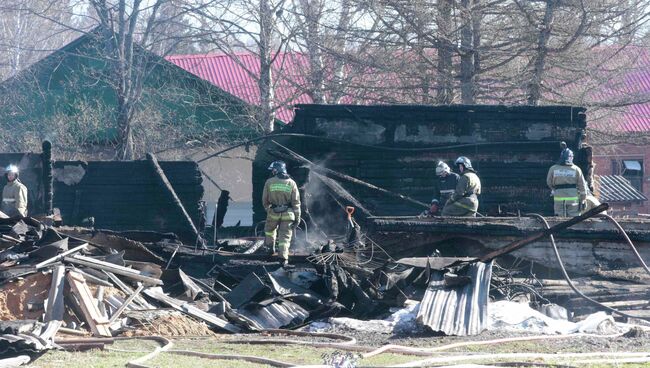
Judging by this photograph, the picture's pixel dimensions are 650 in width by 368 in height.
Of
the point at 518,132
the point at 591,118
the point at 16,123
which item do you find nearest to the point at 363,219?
the point at 518,132

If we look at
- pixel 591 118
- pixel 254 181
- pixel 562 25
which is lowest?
pixel 254 181

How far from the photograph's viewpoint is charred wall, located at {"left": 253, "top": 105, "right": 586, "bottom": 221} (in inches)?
735

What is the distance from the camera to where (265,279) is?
40.6 feet

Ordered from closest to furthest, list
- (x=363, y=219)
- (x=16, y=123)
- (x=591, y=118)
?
1. (x=363, y=219)
2. (x=591, y=118)
3. (x=16, y=123)

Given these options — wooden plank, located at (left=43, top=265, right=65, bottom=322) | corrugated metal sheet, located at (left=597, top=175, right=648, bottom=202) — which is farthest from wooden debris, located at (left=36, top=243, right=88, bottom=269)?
corrugated metal sheet, located at (left=597, top=175, right=648, bottom=202)

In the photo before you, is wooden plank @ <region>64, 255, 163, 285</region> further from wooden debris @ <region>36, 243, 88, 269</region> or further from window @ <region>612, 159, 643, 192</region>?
window @ <region>612, 159, 643, 192</region>

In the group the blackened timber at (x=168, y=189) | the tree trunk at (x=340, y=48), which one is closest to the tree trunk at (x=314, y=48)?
the tree trunk at (x=340, y=48)

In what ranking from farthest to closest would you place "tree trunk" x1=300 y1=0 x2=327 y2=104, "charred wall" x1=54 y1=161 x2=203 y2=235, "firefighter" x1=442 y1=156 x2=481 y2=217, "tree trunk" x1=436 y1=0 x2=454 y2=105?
1. "tree trunk" x1=300 y1=0 x2=327 y2=104
2. "tree trunk" x1=436 y1=0 x2=454 y2=105
3. "charred wall" x1=54 y1=161 x2=203 y2=235
4. "firefighter" x1=442 y1=156 x2=481 y2=217

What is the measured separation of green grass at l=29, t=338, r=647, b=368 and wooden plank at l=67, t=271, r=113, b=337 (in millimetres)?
597

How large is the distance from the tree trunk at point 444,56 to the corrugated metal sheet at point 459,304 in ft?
41.4

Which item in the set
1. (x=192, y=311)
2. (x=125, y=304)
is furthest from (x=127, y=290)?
(x=192, y=311)

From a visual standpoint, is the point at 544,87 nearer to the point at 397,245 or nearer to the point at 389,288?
the point at 397,245

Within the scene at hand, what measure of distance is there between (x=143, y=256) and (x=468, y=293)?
5.43 meters

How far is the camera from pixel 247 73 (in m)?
30.2
